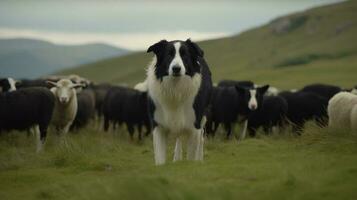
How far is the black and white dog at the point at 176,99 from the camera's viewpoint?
37.5ft

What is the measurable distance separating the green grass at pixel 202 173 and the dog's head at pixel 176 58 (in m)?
1.52

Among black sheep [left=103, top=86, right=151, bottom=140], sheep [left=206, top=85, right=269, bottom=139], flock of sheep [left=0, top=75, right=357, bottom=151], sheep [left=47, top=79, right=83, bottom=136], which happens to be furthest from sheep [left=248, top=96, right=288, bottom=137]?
sheep [left=47, top=79, right=83, bottom=136]

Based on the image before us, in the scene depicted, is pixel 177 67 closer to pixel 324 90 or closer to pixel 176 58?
pixel 176 58

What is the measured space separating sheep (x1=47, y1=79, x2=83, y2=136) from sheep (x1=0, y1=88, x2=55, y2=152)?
1.79 metres

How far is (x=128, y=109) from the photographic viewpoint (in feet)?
75.8

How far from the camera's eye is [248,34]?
395 ft

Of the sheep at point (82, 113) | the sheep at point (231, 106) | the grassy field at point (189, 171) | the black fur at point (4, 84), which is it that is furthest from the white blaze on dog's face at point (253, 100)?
the black fur at point (4, 84)

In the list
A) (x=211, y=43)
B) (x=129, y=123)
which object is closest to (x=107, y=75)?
(x=211, y=43)

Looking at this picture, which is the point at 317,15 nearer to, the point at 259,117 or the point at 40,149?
the point at 259,117

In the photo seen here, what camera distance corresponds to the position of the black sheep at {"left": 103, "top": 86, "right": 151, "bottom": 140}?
2258 cm

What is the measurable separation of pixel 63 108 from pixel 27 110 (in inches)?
116

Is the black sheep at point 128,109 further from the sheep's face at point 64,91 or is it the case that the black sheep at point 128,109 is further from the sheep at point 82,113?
the sheep's face at point 64,91

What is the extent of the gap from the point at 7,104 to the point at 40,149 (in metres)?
1.53

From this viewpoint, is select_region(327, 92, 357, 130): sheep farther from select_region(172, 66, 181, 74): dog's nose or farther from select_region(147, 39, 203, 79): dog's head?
select_region(172, 66, 181, 74): dog's nose
